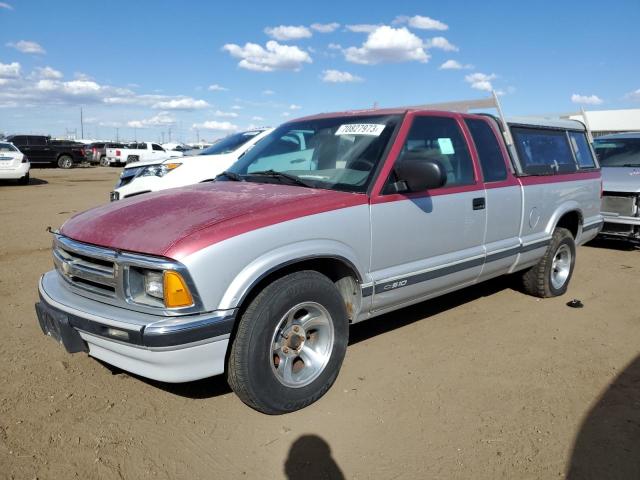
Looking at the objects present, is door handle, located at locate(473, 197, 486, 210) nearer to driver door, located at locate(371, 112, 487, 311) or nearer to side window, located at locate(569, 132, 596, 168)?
driver door, located at locate(371, 112, 487, 311)

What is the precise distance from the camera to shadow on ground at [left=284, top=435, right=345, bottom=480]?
8.50 ft

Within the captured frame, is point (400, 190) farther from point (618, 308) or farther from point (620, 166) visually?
point (620, 166)

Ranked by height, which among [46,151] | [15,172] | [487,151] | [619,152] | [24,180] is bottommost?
[24,180]

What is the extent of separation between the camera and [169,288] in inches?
104

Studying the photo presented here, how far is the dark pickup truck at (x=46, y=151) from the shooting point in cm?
2633

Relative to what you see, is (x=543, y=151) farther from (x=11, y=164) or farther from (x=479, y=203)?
(x=11, y=164)

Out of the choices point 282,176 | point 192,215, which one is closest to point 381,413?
point 192,215

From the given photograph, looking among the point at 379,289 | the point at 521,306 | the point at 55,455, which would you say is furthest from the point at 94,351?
the point at 521,306

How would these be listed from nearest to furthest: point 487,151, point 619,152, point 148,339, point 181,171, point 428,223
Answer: point 148,339, point 428,223, point 487,151, point 181,171, point 619,152

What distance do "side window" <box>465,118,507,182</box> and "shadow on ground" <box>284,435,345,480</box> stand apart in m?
2.60

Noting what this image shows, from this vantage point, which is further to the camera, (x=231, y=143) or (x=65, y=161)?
(x=65, y=161)

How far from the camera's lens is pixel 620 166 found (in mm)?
8648

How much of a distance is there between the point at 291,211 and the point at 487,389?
177 cm

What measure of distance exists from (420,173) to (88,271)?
2.11m
